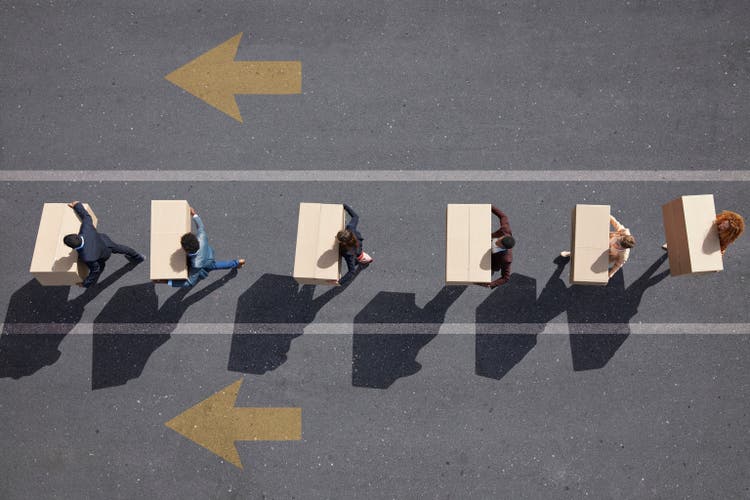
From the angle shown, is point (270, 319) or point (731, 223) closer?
point (731, 223)

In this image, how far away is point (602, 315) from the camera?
6223 millimetres

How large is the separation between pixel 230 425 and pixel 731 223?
6.39 m

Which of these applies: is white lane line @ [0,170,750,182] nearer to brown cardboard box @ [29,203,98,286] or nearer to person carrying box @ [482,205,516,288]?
brown cardboard box @ [29,203,98,286]

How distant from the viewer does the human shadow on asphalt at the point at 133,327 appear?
6.19m

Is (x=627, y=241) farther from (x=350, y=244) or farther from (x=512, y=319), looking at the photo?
(x=350, y=244)

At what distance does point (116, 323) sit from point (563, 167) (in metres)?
6.37

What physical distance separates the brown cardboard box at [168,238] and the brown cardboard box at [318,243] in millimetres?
1331

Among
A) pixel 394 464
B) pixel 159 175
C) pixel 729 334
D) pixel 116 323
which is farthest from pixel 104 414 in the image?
pixel 729 334

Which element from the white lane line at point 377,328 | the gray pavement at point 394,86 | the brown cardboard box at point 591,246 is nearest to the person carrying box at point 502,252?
the brown cardboard box at point 591,246

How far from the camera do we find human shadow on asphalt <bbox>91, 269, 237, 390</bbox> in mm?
6188

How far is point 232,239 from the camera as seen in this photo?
250 inches

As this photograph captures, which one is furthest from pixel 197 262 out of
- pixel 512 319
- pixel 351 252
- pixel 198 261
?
pixel 512 319

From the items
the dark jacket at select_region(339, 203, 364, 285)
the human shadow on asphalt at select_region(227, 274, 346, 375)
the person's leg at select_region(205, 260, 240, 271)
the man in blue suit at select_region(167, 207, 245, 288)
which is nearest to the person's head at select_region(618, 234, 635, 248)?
the dark jacket at select_region(339, 203, 364, 285)

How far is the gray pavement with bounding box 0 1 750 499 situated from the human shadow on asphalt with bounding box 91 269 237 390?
30mm
